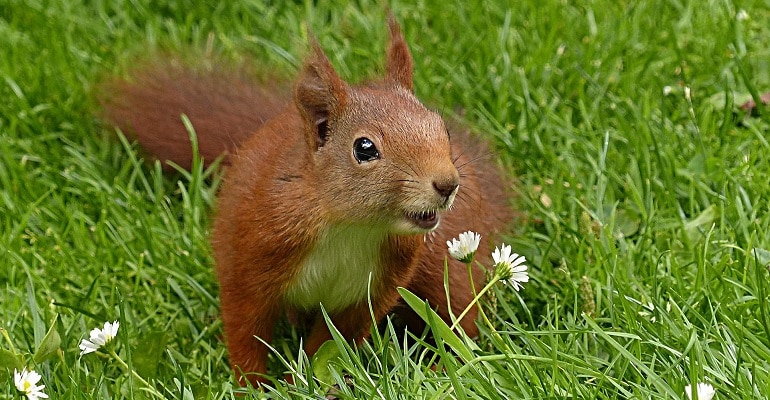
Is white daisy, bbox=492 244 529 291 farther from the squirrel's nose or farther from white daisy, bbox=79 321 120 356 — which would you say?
white daisy, bbox=79 321 120 356

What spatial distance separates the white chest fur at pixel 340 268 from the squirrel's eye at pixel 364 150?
169mm

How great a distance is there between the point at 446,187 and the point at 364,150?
0.23m

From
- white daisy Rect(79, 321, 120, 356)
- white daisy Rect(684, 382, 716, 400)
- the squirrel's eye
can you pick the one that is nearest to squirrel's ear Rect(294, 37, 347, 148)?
the squirrel's eye

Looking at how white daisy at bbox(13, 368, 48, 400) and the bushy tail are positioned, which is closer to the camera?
white daisy at bbox(13, 368, 48, 400)

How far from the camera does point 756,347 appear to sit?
2.59 m

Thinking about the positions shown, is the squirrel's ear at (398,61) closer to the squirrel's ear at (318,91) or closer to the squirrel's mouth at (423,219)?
the squirrel's ear at (318,91)

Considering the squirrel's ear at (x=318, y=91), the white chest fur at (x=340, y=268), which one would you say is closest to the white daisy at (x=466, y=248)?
the white chest fur at (x=340, y=268)

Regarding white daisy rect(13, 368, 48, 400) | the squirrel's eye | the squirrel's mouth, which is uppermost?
the squirrel's eye

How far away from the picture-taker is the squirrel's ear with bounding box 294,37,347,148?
266cm

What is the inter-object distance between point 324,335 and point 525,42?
1685 millimetres

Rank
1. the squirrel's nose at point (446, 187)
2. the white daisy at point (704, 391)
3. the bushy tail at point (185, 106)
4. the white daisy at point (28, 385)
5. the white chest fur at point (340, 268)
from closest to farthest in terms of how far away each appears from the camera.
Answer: the white daisy at point (704, 391) < the squirrel's nose at point (446, 187) < the white daisy at point (28, 385) < the white chest fur at point (340, 268) < the bushy tail at point (185, 106)

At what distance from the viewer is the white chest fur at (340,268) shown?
8.93ft

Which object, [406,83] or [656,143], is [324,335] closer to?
[406,83]

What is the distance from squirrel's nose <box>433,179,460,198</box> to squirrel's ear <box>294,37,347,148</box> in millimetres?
350
